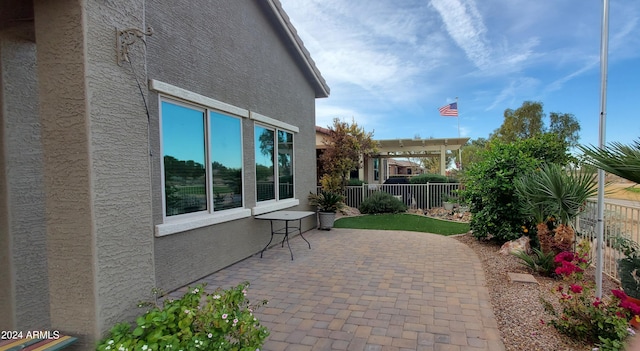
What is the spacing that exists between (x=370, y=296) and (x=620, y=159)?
3105mm

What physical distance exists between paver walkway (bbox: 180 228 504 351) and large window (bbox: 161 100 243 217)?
51.9 inches

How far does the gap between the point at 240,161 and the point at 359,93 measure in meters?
17.4

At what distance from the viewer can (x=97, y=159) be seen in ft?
6.89

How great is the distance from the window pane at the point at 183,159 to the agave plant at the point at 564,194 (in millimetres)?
5981

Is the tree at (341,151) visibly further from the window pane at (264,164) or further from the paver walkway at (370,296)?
the paver walkway at (370,296)

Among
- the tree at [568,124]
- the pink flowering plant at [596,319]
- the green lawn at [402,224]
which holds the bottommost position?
the green lawn at [402,224]

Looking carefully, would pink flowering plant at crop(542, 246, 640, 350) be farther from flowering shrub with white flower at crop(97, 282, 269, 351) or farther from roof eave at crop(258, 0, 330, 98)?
roof eave at crop(258, 0, 330, 98)

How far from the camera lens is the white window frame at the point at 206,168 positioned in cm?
434

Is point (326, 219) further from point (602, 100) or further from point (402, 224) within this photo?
point (602, 100)

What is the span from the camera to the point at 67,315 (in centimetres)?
211

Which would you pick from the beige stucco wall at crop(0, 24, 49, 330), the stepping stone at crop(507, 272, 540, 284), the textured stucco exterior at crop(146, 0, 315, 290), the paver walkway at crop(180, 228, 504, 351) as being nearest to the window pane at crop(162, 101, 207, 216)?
the textured stucco exterior at crop(146, 0, 315, 290)

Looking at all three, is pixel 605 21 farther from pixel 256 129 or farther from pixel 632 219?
pixel 256 129

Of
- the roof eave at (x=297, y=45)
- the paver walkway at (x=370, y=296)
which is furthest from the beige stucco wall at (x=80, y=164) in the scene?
the roof eave at (x=297, y=45)

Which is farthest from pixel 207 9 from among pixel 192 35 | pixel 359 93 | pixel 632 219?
pixel 359 93
